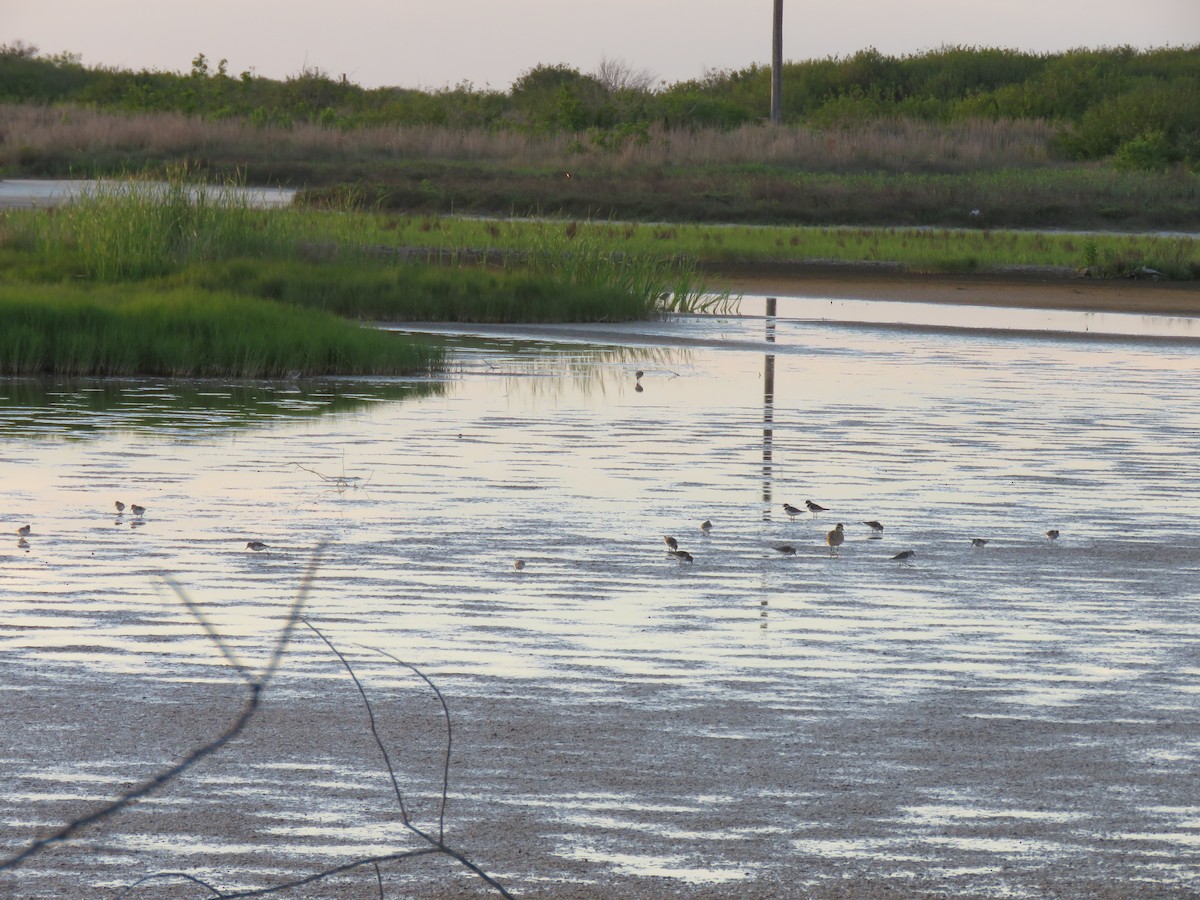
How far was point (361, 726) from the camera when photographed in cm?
620

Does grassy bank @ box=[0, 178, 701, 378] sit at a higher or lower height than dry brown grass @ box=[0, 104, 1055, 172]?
lower

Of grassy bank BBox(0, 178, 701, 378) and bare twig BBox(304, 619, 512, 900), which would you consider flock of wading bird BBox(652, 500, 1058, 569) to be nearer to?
bare twig BBox(304, 619, 512, 900)

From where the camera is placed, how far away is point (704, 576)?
8805mm

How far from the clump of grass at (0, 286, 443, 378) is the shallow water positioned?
49.1 inches

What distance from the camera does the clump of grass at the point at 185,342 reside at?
17.8 meters

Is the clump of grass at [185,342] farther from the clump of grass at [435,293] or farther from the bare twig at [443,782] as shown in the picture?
the bare twig at [443,782]

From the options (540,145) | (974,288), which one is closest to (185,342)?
(974,288)

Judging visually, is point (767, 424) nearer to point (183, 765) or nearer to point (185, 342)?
point (185, 342)

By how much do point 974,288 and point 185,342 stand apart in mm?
16931

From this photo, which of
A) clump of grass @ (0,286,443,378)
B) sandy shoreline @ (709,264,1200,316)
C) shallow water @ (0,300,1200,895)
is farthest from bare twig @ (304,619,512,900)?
sandy shoreline @ (709,264,1200,316)

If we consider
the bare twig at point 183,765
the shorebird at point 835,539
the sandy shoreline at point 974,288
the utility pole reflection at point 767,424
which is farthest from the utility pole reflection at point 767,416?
the sandy shoreline at point 974,288

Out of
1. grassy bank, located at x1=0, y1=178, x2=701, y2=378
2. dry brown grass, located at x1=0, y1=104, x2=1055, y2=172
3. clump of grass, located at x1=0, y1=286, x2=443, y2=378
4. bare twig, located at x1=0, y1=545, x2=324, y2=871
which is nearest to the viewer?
bare twig, located at x1=0, y1=545, x2=324, y2=871

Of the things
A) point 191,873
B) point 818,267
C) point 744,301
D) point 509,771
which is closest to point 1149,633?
point 509,771

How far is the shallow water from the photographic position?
18.1 feet
